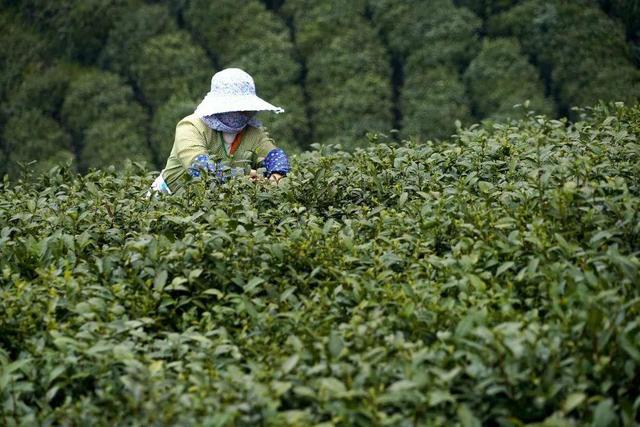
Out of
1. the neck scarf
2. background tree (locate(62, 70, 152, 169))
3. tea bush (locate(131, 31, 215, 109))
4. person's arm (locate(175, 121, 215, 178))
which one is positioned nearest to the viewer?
person's arm (locate(175, 121, 215, 178))

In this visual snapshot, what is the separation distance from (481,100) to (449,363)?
8.36 meters

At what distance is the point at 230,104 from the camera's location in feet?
14.6

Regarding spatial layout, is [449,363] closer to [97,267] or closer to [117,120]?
[97,267]

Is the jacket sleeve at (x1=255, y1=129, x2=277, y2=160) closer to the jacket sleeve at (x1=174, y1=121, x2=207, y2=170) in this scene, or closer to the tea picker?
the tea picker

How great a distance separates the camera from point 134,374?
2.45 metres

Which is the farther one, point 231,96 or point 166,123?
point 166,123

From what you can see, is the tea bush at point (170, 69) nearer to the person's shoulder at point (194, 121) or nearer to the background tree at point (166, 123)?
the background tree at point (166, 123)

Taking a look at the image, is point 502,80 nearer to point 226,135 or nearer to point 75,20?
point 75,20

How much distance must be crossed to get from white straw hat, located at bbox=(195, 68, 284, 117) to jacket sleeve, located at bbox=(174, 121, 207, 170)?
77 mm

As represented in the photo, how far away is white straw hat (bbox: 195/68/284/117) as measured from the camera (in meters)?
4.45

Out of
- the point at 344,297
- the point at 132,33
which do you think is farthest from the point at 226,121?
the point at 132,33

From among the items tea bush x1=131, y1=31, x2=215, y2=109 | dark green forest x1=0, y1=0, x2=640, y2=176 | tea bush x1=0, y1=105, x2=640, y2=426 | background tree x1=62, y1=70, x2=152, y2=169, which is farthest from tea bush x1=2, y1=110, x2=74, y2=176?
tea bush x1=0, y1=105, x2=640, y2=426

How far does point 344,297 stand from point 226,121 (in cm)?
179

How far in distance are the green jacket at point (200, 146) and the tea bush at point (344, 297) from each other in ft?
1.24
